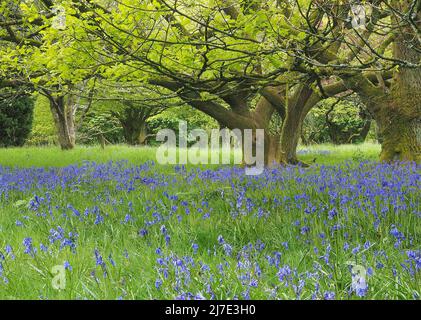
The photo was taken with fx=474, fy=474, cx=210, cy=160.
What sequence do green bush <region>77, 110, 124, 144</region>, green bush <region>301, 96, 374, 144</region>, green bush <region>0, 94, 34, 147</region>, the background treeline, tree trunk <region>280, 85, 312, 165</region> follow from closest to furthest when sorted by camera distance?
1. tree trunk <region>280, 85, 312, 165</region>
2. green bush <region>0, 94, 34, 147</region>
3. the background treeline
4. green bush <region>301, 96, 374, 144</region>
5. green bush <region>77, 110, 124, 144</region>

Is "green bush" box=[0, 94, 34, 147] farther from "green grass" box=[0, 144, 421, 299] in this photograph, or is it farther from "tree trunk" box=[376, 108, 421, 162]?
"tree trunk" box=[376, 108, 421, 162]

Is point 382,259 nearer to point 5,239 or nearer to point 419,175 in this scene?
point 5,239

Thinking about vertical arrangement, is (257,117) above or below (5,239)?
above

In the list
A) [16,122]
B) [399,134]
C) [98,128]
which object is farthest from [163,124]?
[399,134]

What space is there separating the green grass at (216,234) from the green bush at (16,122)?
16.6 m

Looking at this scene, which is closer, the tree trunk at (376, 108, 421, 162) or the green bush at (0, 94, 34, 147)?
the tree trunk at (376, 108, 421, 162)

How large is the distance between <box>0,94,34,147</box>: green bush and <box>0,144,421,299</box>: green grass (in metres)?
16.6

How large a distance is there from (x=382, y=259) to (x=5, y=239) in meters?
3.15

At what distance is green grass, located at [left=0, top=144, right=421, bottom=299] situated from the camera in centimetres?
279

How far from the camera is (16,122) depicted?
23.2m

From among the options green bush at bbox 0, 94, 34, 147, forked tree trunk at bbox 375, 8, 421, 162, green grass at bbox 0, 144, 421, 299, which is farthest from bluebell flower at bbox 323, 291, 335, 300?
green bush at bbox 0, 94, 34, 147

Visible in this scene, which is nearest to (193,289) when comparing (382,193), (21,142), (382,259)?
(382,259)

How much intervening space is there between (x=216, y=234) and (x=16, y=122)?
21369mm
